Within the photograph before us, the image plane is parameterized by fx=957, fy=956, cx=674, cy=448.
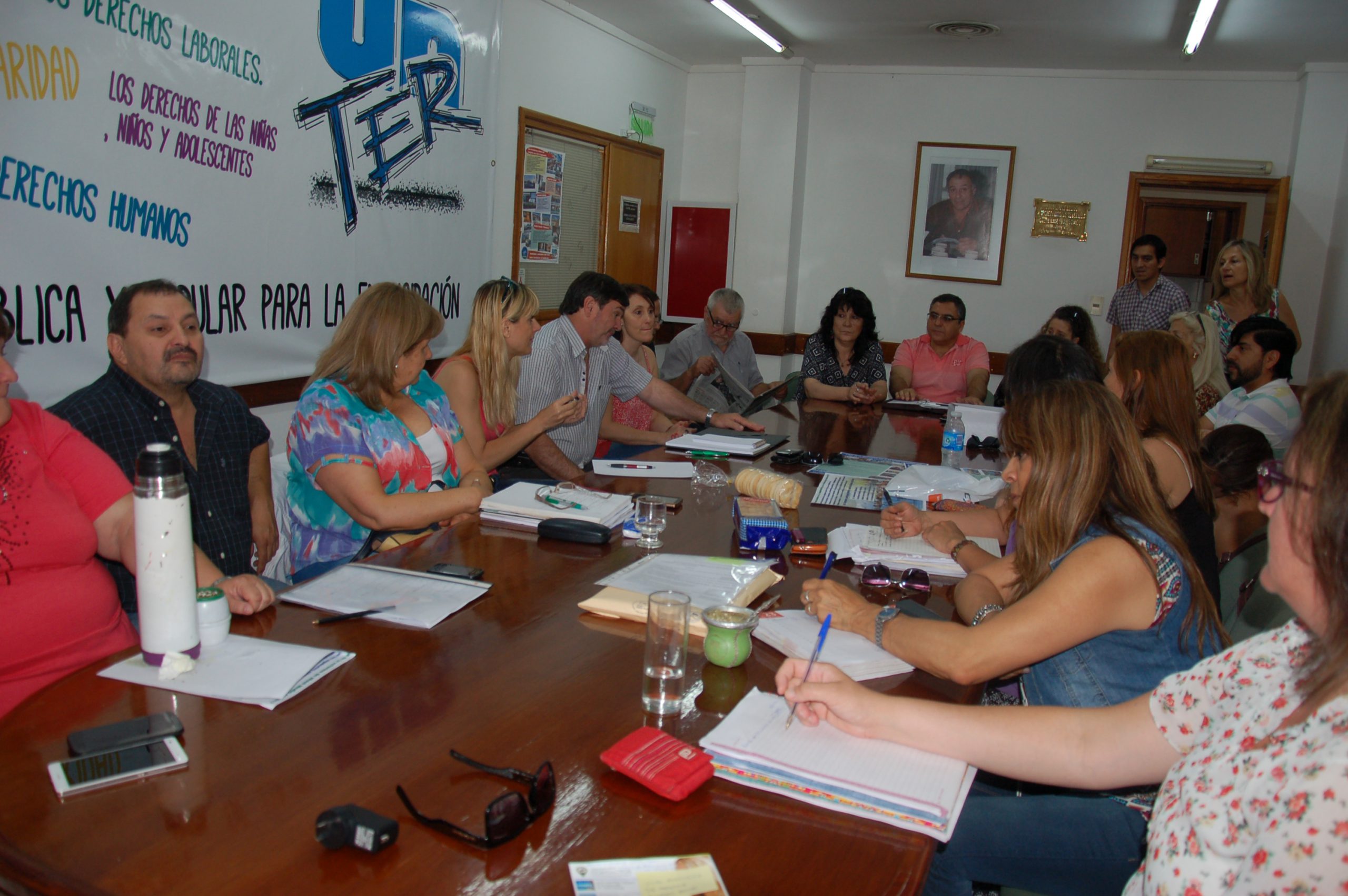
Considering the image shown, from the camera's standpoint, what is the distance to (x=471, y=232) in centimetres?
502

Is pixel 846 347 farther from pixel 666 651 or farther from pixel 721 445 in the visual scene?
pixel 666 651

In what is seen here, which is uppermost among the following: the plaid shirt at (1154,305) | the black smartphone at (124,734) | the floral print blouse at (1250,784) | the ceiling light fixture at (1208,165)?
the ceiling light fixture at (1208,165)

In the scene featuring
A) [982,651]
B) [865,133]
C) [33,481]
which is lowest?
[982,651]

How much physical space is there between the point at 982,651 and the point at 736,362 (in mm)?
4310

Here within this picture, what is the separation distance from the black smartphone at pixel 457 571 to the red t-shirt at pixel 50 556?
59 centimetres

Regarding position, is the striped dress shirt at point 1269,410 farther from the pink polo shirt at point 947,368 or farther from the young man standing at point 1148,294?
the young man standing at point 1148,294

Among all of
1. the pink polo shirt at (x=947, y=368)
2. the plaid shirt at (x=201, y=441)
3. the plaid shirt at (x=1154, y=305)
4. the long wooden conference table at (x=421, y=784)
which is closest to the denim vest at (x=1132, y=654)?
the long wooden conference table at (x=421, y=784)

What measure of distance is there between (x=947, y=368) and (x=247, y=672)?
15.5 ft

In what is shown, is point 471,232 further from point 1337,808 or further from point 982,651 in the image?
point 1337,808

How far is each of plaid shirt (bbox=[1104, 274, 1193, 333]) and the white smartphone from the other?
6.20 meters

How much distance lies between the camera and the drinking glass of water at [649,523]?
2.14 metres

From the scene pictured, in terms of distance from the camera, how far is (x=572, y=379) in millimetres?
3842

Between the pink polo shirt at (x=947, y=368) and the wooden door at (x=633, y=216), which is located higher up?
the wooden door at (x=633, y=216)

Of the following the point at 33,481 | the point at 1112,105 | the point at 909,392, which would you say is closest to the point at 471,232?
the point at 909,392
